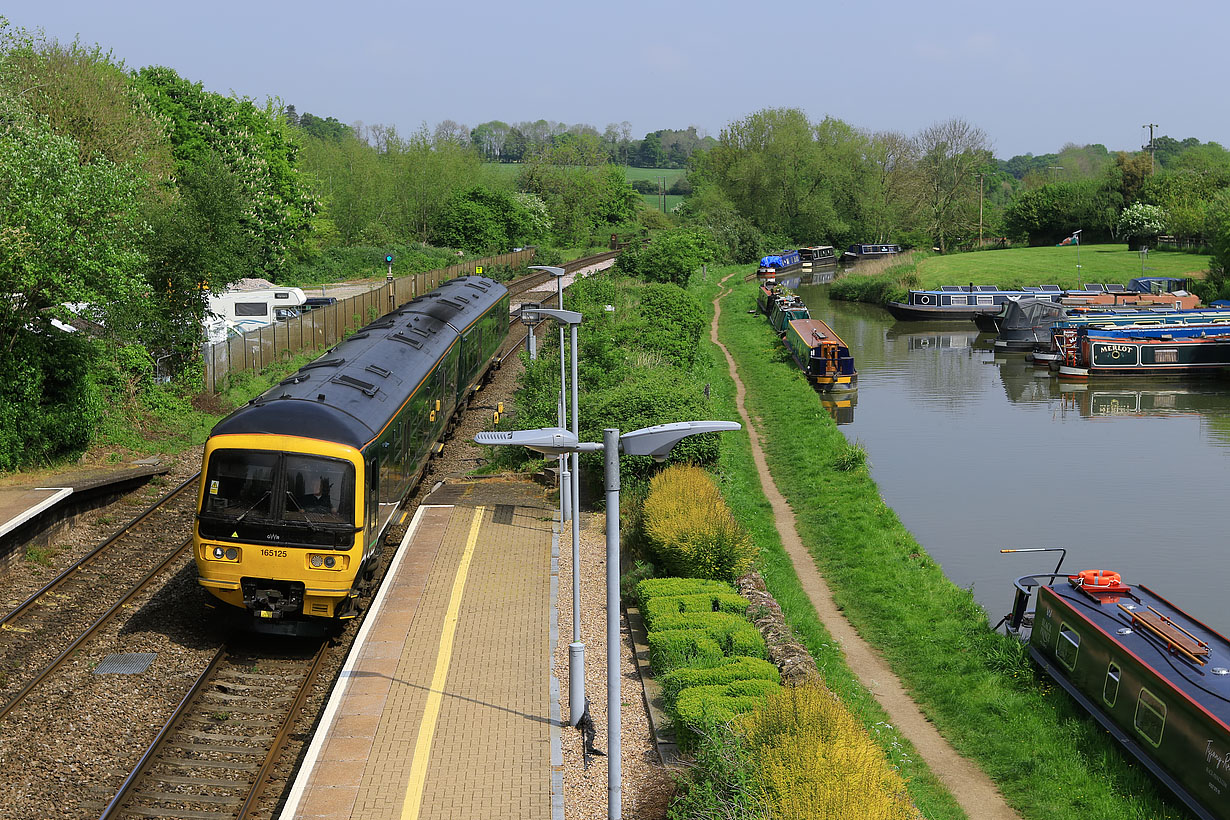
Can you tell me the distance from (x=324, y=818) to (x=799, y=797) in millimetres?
4889

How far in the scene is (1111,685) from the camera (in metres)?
13.6

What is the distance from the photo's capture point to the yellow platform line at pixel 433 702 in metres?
11.0

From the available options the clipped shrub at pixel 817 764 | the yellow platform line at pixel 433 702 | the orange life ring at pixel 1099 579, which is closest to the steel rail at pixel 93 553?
the yellow platform line at pixel 433 702

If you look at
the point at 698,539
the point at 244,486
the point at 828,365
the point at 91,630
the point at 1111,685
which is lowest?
the point at 1111,685

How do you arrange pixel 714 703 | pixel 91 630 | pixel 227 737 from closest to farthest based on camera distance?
1. pixel 714 703
2. pixel 227 737
3. pixel 91 630

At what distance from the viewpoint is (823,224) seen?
10038cm

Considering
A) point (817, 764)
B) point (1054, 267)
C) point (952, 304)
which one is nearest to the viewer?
point (817, 764)

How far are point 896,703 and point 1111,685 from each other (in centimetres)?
303

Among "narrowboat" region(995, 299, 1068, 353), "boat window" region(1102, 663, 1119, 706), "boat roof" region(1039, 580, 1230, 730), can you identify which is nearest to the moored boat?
"narrowboat" region(995, 299, 1068, 353)

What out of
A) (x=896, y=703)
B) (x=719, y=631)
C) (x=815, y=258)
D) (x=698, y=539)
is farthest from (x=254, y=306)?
(x=815, y=258)

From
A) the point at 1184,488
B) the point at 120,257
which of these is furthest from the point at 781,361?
the point at 120,257

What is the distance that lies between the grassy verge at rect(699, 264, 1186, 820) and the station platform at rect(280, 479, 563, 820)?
14.2 ft

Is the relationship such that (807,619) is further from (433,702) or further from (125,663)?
(125,663)

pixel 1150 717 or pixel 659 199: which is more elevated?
pixel 659 199
